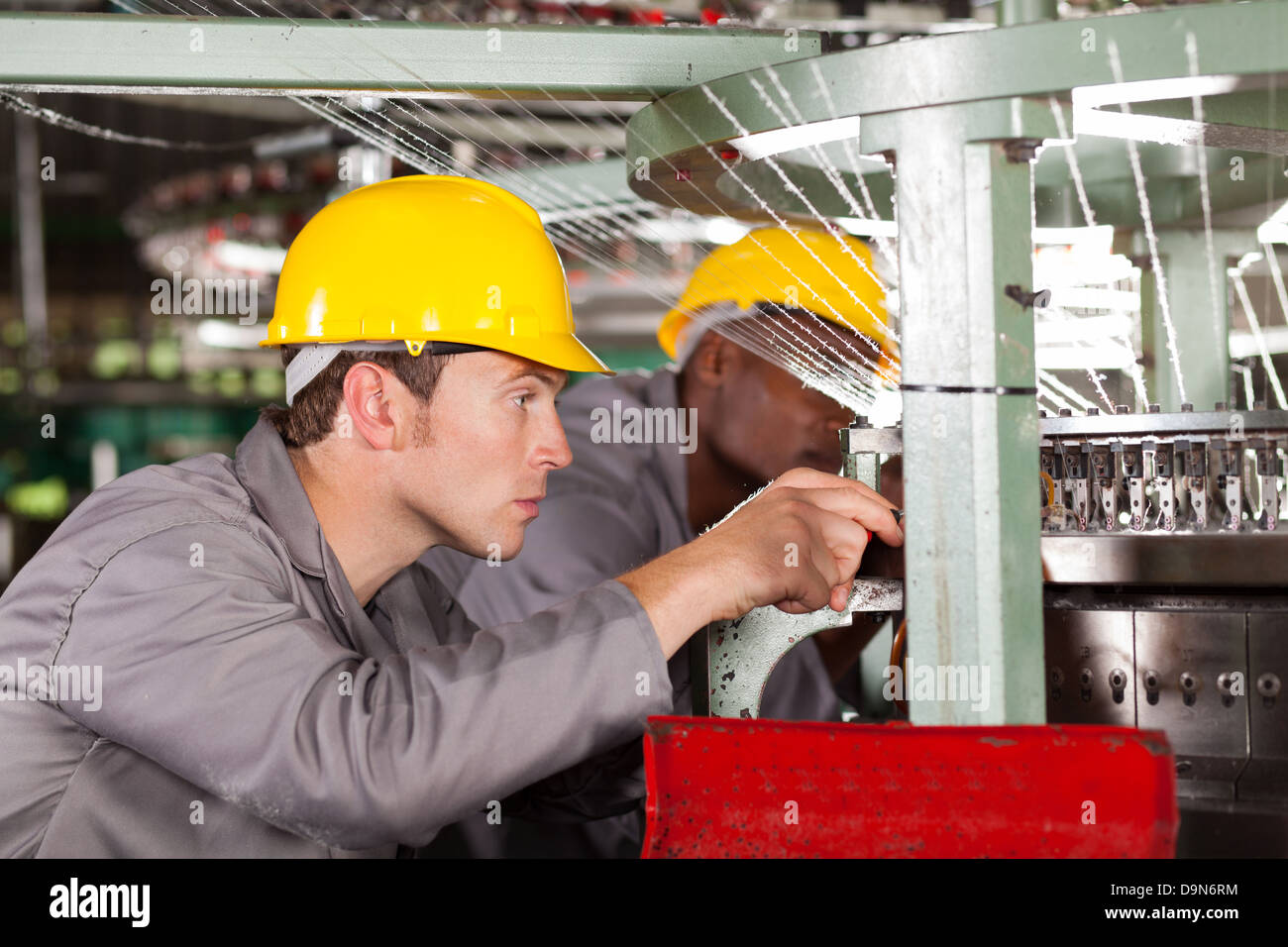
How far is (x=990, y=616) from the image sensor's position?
1283 mm

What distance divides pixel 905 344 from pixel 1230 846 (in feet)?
3.27

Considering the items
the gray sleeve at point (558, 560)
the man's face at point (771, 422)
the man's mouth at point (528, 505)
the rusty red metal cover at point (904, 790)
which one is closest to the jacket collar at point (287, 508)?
the man's mouth at point (528, 505)

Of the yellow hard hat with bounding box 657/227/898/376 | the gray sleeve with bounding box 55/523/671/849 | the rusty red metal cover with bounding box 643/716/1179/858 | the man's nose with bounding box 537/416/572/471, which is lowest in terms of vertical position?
the rusty red metal cover with bounding box 643/716/1179/858

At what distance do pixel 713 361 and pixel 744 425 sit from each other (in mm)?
214

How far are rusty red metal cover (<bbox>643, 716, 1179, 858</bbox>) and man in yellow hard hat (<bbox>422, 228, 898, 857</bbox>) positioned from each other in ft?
3.05

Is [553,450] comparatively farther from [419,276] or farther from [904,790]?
[904,790]

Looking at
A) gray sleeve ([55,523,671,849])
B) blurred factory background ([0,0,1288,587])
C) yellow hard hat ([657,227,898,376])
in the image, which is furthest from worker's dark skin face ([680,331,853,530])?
gray sleeve ([55,523,671,849])

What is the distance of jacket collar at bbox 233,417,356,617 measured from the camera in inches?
62.8

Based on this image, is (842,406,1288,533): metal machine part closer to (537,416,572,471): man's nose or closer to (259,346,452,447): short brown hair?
(537,416,572,471): man's nose

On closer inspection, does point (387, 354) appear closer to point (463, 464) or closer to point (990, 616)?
point (463, 464)

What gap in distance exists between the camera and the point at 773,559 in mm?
1413

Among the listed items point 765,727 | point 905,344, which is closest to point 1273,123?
point 905,344

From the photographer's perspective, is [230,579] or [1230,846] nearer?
[230,579]

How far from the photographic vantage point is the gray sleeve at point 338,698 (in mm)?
1227
